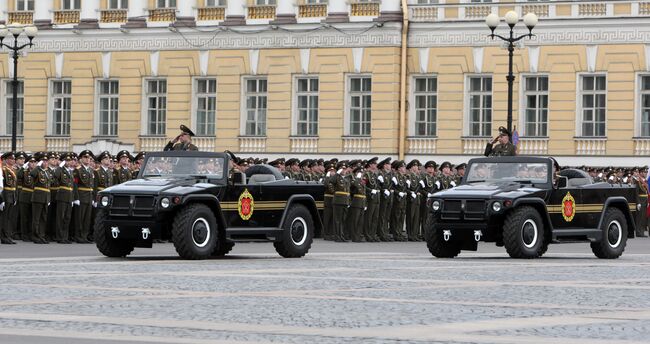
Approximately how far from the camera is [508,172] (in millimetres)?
32156

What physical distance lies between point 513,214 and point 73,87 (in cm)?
3508

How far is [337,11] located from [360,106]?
2959mm

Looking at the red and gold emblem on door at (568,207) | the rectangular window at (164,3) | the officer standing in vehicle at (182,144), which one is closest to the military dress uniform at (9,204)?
the officer standing in vehicle at (182,144)

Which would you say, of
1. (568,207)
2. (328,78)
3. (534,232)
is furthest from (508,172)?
(328,78)

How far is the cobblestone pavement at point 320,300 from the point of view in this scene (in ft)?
51.6

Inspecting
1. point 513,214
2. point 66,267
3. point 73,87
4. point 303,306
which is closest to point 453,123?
point 73,87

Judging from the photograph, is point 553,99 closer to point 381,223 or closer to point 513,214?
point 381,223

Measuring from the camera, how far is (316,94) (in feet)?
197

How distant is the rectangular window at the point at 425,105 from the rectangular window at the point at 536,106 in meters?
2.94

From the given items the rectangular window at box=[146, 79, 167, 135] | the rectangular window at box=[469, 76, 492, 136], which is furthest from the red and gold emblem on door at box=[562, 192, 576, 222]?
the rectangular window at box=[146, 79, 167, 135]

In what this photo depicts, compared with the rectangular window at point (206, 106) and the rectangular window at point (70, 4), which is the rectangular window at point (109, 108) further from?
the rectangular window at point (206, 106)

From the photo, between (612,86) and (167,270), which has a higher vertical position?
(612,86)

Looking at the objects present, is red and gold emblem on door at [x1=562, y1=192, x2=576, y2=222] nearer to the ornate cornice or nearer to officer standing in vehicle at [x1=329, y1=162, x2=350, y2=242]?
officer standing in vehicle at [x1=329, y1=162, x2=350, y2=242]

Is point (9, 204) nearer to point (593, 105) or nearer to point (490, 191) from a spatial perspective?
point (490, 191)
